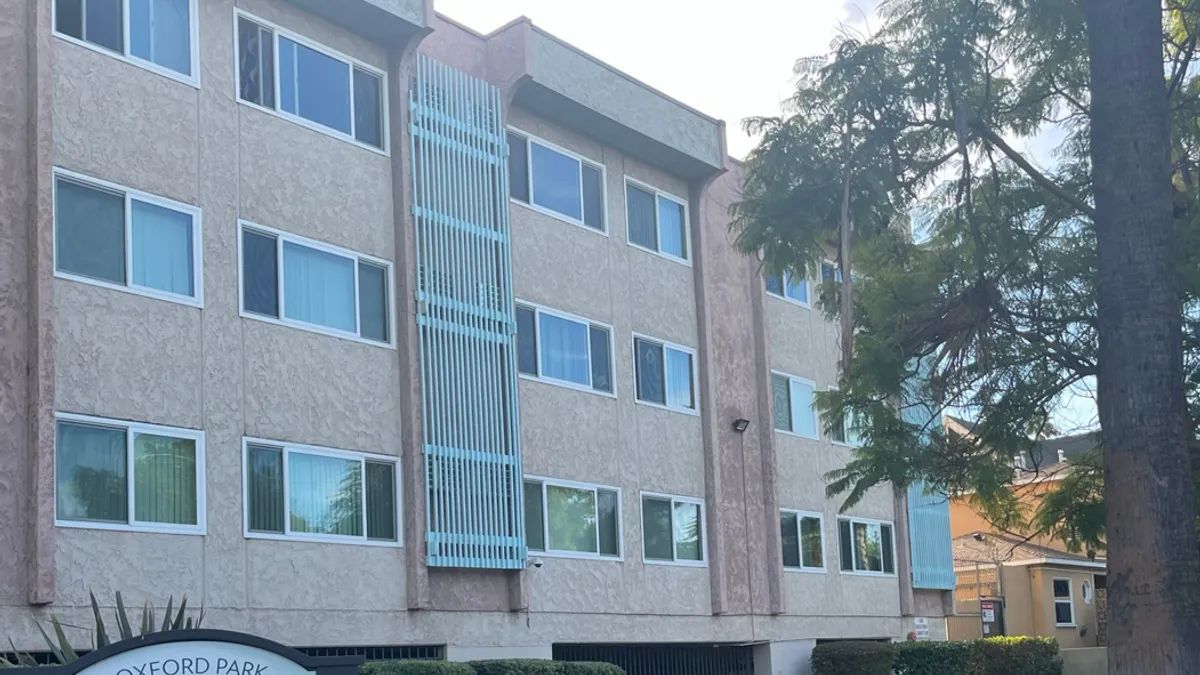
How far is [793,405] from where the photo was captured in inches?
1104

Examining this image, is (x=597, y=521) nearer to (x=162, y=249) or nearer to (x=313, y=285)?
(x=313, y=285)

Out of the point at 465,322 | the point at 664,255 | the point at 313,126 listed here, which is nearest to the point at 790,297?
the point at 664,255

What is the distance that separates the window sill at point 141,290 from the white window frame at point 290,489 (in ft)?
5.25

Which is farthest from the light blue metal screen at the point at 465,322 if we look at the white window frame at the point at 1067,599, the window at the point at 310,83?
the white window frame at the point at 1067,599

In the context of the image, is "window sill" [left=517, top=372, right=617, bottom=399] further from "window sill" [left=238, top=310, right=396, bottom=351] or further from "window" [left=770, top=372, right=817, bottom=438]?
"window" [left=770, top=372, right=817, bottom=438]

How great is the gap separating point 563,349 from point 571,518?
2439mm

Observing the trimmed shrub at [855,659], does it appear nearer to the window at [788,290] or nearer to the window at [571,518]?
the window at [571,518]

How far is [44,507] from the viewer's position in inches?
572

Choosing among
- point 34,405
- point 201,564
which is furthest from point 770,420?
point 34,405

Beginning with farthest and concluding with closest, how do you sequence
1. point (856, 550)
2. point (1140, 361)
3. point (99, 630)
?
1. point (856, 550)
2. point (99, 630)
3. point (1140, 361)

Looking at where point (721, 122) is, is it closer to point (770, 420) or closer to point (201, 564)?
point (770, 420)

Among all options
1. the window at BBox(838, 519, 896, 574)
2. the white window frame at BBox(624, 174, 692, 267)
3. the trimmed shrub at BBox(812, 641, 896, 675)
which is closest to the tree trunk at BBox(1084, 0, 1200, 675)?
the white window frame at BBox(624, 174, 692, 267)

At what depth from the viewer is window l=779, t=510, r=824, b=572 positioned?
26781mm

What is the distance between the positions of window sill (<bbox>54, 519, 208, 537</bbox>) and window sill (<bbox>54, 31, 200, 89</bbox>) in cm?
489
